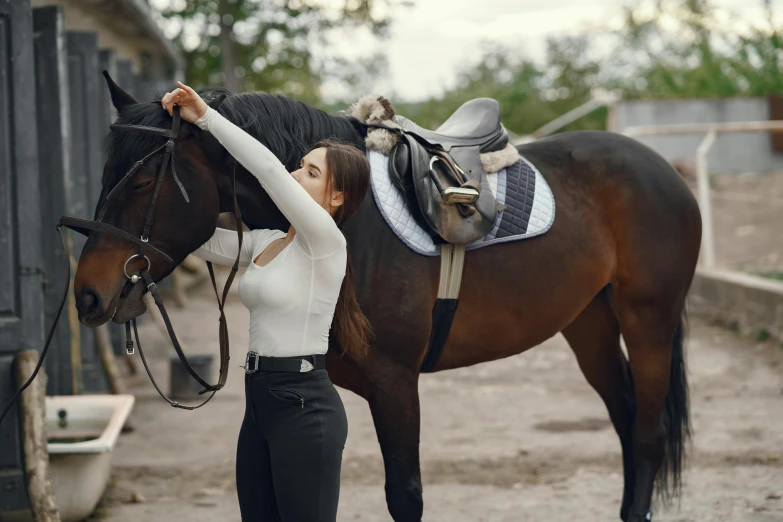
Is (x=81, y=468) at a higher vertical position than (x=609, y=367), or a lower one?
lower

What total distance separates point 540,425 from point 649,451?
186 centimetres

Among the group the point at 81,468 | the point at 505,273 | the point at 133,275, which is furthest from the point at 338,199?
the point at 81,468

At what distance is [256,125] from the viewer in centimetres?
252

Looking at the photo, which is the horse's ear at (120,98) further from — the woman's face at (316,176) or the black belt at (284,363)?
the black belt at (284,363)

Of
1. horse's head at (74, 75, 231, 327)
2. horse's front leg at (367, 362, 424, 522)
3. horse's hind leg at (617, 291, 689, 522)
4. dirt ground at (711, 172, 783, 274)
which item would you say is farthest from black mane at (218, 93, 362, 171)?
dirt ground at (711, 172, 783, 274)

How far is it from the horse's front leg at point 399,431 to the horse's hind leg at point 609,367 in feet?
3.72

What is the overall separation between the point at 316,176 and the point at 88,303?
657mm

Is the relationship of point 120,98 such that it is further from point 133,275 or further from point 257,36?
point 257,36

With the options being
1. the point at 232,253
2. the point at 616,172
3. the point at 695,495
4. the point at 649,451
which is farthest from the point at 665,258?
the point at 232,253

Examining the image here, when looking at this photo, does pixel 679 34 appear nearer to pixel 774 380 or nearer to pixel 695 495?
pixel 774 380

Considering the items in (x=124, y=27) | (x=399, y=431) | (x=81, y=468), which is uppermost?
(x=124, y=27)

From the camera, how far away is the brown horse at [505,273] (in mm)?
2418

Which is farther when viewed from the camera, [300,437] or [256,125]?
[256,125]

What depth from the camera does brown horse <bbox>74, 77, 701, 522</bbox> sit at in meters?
2.42
